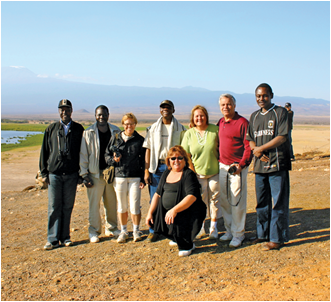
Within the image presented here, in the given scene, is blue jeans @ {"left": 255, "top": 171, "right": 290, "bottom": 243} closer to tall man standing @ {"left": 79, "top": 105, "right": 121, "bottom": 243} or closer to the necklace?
A: the necklace

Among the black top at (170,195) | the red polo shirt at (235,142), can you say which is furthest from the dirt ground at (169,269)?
the red polo shirt at (235,142)

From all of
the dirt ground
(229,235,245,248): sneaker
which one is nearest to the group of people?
(229,235,245,248): sneaker

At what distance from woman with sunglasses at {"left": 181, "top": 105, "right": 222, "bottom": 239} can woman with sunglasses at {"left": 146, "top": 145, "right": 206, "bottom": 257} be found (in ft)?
1.00

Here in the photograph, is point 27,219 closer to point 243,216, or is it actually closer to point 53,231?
point 53,231

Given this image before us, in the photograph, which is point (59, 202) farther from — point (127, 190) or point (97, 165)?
point (127, 190)

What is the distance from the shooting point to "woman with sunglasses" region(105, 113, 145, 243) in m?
5.07

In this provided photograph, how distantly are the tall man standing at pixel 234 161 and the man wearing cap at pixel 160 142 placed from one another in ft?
2.42

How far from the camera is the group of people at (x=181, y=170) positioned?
442cm

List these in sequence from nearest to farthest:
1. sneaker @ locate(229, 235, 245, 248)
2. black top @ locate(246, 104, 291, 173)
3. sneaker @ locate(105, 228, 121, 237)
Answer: black top @ locate(246, 104, 291, 173) < sneaker @ locate(229, 235, 245, 248) < sneaker @ locate(105, 228, 121, 237)

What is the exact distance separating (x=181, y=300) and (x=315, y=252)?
6.49 feet

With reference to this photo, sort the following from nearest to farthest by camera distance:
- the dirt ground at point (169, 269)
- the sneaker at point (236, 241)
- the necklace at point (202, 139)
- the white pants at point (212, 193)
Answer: the dirt ground at point (169, 269)
the sneaker at point (236, 241)
the necklace at point (202, 139)
the white pants at point (212, 193)

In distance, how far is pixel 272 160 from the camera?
4.37m

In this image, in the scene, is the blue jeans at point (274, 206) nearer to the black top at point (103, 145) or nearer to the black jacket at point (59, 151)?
the black top at point (103, 145)

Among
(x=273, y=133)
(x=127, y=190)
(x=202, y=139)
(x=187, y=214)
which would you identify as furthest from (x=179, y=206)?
(x=273, y=133)
